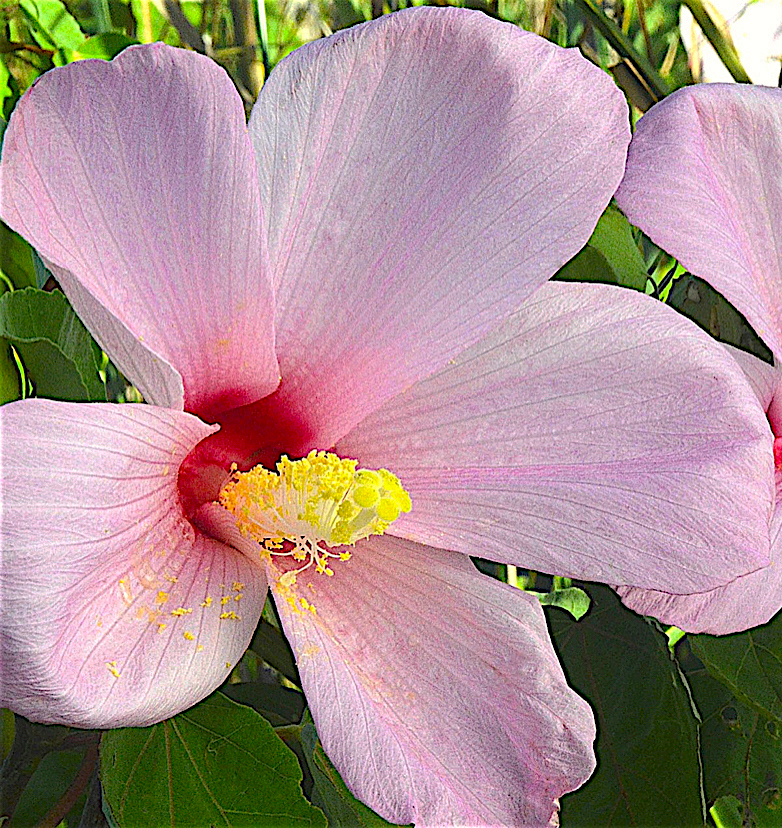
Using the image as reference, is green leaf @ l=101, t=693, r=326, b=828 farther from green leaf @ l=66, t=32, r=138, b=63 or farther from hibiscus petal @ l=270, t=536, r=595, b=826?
green leaf @ l=66, t=32, r=138, b=63

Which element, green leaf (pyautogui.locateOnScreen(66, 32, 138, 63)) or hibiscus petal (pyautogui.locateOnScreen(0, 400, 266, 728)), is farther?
green leaf (pyautogui.locateOnScreen(66, 32, 138, 63))

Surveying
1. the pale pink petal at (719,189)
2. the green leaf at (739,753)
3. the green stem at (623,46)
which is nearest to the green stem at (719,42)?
the green stem at (623,46)

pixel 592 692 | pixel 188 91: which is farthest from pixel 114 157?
pixel 592 692

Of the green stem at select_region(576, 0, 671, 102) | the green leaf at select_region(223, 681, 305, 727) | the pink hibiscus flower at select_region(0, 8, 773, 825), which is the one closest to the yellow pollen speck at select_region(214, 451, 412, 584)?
the pink hibiscus flower at select_region(0, 8, 773, 825)

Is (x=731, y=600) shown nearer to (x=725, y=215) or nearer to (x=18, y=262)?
(x=725, y=215)

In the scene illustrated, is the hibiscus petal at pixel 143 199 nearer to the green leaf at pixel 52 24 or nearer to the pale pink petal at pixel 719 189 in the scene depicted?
the pale pink petal at pixel 719 189

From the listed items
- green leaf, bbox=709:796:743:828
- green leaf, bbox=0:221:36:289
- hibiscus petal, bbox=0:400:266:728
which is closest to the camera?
hibiscus petal, bbox=0:400:266:728
